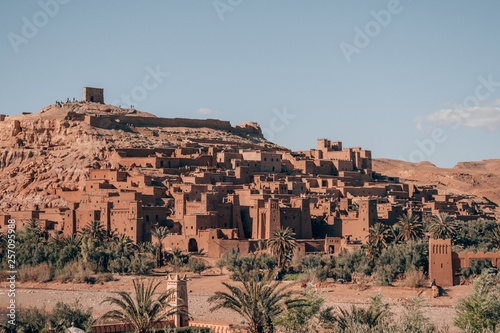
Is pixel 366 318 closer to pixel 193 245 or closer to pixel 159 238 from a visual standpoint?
pixel 159 238

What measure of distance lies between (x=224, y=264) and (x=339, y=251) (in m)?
6.40

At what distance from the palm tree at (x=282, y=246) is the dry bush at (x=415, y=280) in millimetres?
7005

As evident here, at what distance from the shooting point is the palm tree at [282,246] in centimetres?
4536

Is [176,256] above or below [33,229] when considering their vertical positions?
below

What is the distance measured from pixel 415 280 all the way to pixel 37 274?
66.0 feet

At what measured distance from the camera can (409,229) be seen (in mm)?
46125

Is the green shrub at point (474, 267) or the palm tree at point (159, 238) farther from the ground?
the palm tree at point (159, 238)

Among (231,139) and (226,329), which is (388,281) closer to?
(226,329)

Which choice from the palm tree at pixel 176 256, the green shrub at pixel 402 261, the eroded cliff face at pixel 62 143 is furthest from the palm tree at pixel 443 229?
the eroded cliff face at pixel 62 143

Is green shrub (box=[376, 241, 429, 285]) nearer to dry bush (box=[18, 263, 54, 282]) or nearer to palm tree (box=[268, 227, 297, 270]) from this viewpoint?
palm tree (box=[268, 227, 297, 270])

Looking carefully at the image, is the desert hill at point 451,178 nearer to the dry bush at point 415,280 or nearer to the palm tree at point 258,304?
the dry bush at point 415,280

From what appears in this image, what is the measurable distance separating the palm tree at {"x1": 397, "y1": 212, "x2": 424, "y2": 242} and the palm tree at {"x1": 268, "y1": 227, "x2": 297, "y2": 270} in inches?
227

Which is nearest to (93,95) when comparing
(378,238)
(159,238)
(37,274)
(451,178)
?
(37,274)

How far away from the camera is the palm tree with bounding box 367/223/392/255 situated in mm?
44500
